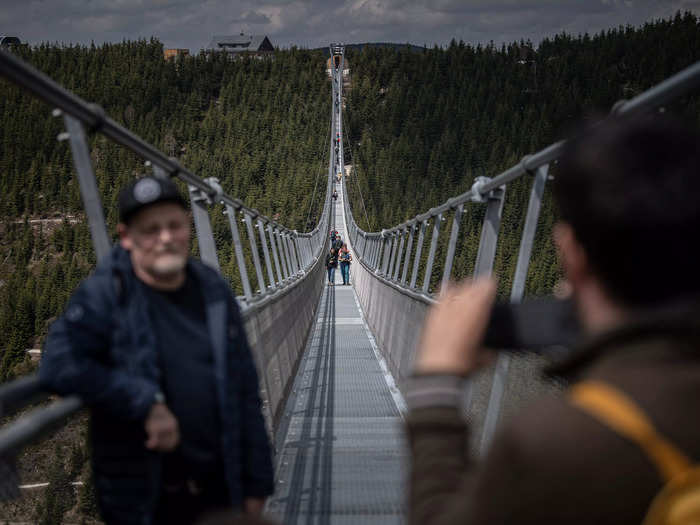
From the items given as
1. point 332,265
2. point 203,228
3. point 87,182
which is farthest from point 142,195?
point 332,265

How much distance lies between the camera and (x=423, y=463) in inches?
42.2

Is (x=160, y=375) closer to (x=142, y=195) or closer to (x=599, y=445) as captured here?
(x=142, y=195)

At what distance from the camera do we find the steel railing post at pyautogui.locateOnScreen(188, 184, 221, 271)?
421 centimetres

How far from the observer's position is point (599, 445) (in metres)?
0.85

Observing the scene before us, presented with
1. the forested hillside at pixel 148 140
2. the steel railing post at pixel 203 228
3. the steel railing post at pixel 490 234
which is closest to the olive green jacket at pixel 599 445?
the steel railing post at pixel 490 234

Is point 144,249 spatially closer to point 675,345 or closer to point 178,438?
point 178,438

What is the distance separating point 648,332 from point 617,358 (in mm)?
43

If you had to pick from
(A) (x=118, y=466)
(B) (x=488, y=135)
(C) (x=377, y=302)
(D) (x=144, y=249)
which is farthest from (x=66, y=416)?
(B) (x=488, y=135)

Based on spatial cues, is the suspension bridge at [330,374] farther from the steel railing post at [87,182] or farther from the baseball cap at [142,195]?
the baseball cap at [142,195]

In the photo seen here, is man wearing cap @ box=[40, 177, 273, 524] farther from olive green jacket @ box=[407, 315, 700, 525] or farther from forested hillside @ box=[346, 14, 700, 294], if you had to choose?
forested hillside @ box=[346, 14, 700, 294]

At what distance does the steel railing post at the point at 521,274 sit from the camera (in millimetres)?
3096

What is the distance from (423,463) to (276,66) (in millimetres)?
148557

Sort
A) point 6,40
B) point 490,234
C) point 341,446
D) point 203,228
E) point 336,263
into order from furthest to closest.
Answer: point 336,263, point 6,40, point 341,446, point 203,228, point 490,234

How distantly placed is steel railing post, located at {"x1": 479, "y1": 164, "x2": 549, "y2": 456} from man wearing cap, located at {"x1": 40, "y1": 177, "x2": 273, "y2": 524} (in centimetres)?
128
